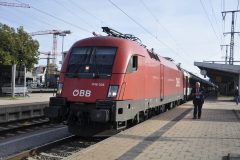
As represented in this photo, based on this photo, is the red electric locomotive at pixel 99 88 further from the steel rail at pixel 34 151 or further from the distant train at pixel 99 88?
the steel rail at pixel 34 151

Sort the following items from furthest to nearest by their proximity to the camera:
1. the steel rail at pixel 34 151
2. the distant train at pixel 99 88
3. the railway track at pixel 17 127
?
the railway track at pixel 17 127 < the distant train at pixel 99 88 < the steel rail at pixel 34 151

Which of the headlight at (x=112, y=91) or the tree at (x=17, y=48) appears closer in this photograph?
the headlight at (x=112, y=91)

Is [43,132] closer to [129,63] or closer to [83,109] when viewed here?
[83,109]

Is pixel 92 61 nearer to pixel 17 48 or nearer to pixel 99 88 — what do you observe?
pixel 99 88

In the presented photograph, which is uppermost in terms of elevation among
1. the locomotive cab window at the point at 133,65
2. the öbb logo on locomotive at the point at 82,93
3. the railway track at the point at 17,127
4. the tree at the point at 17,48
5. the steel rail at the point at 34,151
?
the tree at the point at 17,48

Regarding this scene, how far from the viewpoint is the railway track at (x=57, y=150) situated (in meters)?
6.05

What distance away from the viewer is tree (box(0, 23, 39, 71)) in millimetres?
28516

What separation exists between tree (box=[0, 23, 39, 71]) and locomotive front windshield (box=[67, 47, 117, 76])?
75.0 feet

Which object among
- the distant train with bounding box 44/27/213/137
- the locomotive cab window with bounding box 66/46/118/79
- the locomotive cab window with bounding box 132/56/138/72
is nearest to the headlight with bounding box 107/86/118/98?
the distant train with bounding box 44/27/213/137

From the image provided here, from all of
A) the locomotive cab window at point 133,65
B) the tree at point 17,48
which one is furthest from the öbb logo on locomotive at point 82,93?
the tree at point 17,48

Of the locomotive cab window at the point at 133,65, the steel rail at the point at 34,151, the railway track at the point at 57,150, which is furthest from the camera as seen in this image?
the locomotive cab window at the point at 133,65

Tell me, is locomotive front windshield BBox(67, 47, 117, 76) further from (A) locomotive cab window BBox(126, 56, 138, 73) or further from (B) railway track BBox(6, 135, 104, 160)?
(B) railway track BBox(6, 135, 104, 160)

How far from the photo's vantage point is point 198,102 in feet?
37.9

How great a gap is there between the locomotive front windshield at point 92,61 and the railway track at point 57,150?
6.95 feet
